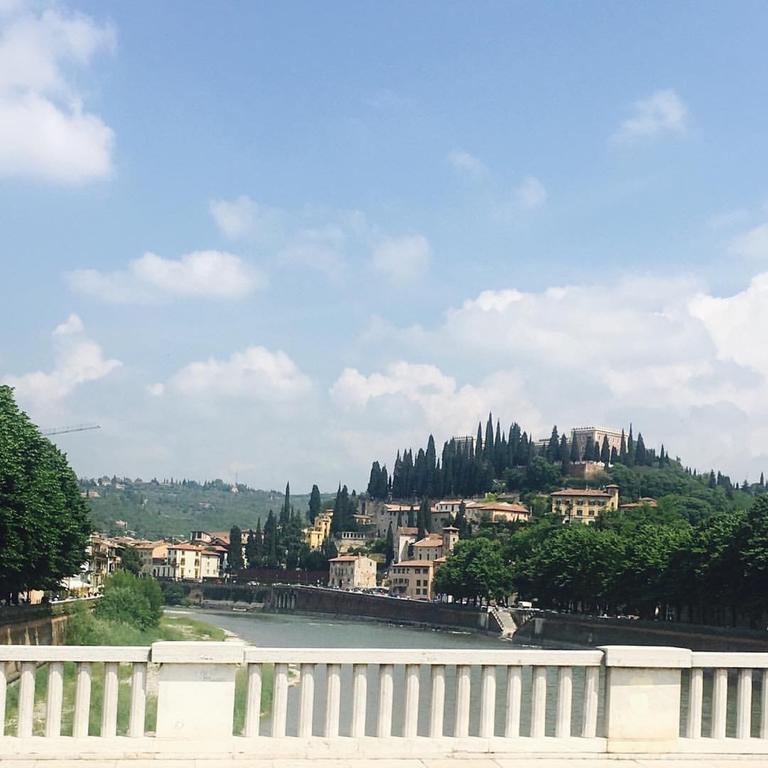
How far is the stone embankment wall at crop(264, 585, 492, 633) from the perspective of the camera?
103 metres

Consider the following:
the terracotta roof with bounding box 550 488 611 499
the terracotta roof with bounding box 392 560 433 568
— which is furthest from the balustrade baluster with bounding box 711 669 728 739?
the terracotta roof with bounding box 550 488 611 499

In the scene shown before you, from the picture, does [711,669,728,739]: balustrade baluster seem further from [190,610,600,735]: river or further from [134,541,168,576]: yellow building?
[134,541,168,576]: yellow building

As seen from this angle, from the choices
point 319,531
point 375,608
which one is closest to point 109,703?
point 375,608

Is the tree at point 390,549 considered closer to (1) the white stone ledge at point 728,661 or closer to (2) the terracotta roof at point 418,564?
(2) the terracotta roof at point 418,564

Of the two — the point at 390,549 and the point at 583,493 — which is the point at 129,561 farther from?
the point at 583,493

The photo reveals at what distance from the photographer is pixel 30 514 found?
37281 mm

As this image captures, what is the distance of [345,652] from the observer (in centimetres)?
939

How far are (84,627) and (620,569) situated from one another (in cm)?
4208

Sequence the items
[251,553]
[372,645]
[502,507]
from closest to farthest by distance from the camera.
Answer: [372,645] → [502,507] → [251,553]

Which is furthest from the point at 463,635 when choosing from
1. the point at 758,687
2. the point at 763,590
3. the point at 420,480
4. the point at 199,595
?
the point at 420,480

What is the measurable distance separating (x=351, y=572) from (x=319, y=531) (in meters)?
38.3

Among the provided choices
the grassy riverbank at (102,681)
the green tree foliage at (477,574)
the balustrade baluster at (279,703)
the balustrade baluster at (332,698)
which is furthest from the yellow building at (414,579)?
the balustrade baluster at (332,698)

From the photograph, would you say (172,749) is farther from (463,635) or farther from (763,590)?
(463,635)

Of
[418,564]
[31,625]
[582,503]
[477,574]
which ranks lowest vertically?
[418,564]
